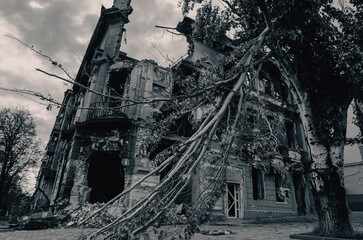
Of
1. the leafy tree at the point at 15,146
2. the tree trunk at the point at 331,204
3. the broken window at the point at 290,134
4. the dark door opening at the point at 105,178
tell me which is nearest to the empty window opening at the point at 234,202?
the dark door opening at the point at 105,178

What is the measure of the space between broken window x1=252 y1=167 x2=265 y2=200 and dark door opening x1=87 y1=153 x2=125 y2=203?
25.6 ft

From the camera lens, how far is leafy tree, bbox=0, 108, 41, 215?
68.4 ft

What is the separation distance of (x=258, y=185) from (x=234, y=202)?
233 centimetres

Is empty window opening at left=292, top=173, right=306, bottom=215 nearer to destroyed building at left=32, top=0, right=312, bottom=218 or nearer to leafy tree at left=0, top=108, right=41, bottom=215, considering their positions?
destroyed building at left=32, top=0, right=312, bottom=218

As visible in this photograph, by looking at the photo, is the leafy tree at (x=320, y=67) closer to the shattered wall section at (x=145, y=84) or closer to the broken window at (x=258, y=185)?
the shattered wall section at (x=145, y=84)

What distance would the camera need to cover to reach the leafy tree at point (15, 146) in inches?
821

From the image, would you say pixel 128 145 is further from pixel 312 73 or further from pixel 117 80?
pixel 312 73

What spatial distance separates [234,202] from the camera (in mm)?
11320

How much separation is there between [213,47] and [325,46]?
28.1ft

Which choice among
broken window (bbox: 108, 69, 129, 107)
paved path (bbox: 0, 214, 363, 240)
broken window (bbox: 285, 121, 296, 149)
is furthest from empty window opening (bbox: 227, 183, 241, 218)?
broken window (bbox: 108, 69, 129, 107)

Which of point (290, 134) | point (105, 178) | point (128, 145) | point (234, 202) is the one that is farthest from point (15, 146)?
point (290, 134)

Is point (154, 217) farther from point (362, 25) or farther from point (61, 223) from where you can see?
point (61, 223)

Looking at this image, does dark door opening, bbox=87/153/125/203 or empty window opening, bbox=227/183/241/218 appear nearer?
empty window opening, bbox=227/183/241/218

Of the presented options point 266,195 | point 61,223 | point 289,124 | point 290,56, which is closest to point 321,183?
point 290,56
